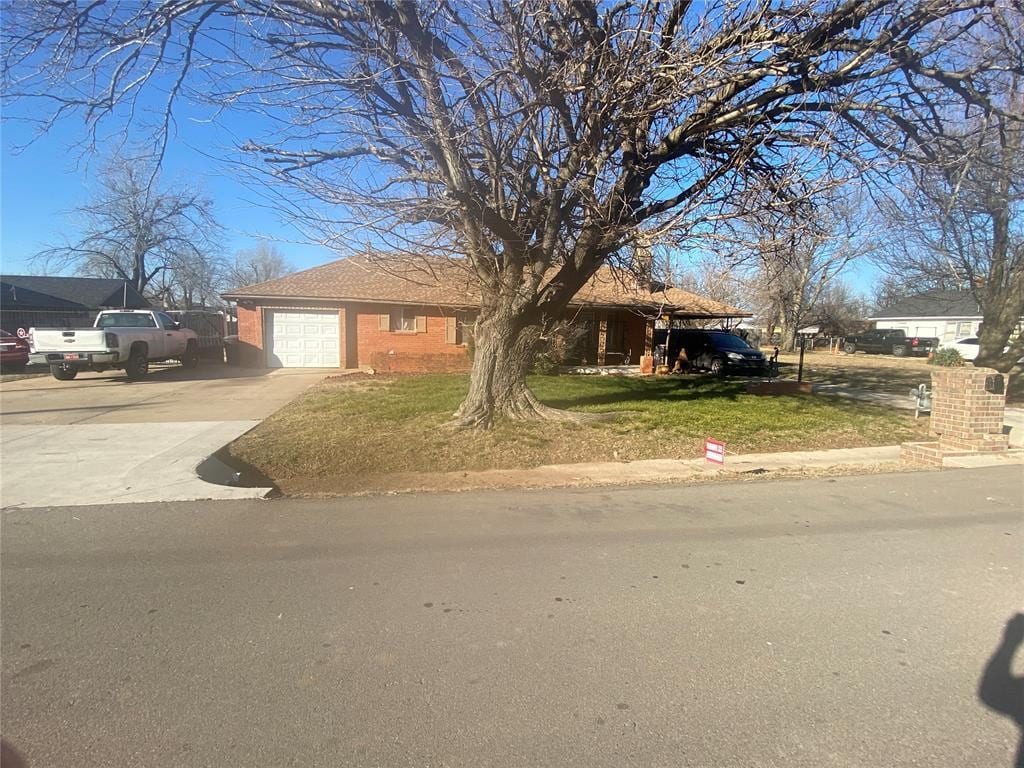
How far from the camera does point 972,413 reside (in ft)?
27.2

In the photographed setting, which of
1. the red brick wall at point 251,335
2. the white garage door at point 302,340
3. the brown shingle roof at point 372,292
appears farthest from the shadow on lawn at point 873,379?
the red brick wall at point 251,335

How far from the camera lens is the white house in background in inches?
1812

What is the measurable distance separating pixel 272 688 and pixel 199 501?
144 inches

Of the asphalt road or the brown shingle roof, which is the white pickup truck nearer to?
the brown shingle roof

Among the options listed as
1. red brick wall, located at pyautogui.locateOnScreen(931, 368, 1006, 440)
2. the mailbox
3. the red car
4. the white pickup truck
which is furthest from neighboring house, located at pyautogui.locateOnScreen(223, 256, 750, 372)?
the mailbox

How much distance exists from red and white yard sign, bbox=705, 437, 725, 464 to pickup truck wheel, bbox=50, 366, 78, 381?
647 inches

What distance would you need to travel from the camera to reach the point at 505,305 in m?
8.82

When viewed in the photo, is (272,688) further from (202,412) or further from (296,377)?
(296,377)

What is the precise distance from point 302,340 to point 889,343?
39041 mm

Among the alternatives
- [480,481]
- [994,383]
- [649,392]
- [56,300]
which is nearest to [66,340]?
[480,481]

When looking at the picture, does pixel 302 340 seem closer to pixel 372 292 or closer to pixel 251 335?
pixel 251 335

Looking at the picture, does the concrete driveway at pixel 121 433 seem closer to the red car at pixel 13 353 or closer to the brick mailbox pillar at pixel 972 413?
the red car at pixel 13 353

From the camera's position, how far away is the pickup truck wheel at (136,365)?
15891 millimetres

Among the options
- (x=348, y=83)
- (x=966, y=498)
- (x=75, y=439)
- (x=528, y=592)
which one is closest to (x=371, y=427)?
(x=75, y=439)
